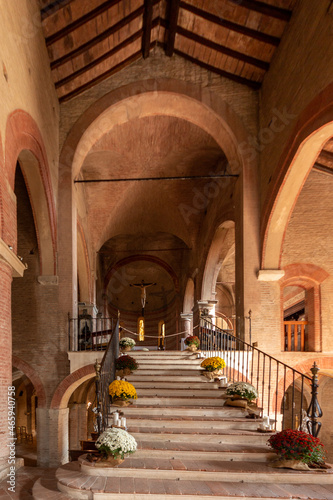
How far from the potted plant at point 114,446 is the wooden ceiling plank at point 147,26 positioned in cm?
975

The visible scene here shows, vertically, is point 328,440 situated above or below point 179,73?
below

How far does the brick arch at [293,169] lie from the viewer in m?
8.43

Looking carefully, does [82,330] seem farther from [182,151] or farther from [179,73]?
[179,73]

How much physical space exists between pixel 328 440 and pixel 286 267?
698 cm

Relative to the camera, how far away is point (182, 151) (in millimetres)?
16484

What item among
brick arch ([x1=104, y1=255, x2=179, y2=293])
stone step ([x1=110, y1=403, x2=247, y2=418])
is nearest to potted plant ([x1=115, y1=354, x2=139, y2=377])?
stone step ([x1=110, y1=403, x2=247, y2=418])

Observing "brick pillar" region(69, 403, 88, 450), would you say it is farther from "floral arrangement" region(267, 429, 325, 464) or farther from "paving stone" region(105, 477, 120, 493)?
"floral arrangement" region(267, 429, 325, 464)

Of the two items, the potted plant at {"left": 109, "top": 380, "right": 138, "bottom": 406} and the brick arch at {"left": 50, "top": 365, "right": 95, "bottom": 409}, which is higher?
the potted plant at {"left": 109, "top": 380, "right": 138, "bottom": 406}

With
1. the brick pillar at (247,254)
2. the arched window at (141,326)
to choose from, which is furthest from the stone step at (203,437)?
the arched window at (141,326)

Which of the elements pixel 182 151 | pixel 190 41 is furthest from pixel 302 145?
pixel 182 151

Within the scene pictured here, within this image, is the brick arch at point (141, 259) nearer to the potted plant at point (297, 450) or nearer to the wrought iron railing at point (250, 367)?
the wrought iron railing at point (250, 367)

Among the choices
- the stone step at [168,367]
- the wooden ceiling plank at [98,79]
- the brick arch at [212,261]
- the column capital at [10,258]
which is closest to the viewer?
the column capital at [10,258]

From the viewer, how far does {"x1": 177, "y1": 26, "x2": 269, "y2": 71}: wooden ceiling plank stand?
11.9 m

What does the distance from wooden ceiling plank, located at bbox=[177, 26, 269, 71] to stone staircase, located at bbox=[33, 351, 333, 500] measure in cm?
865
